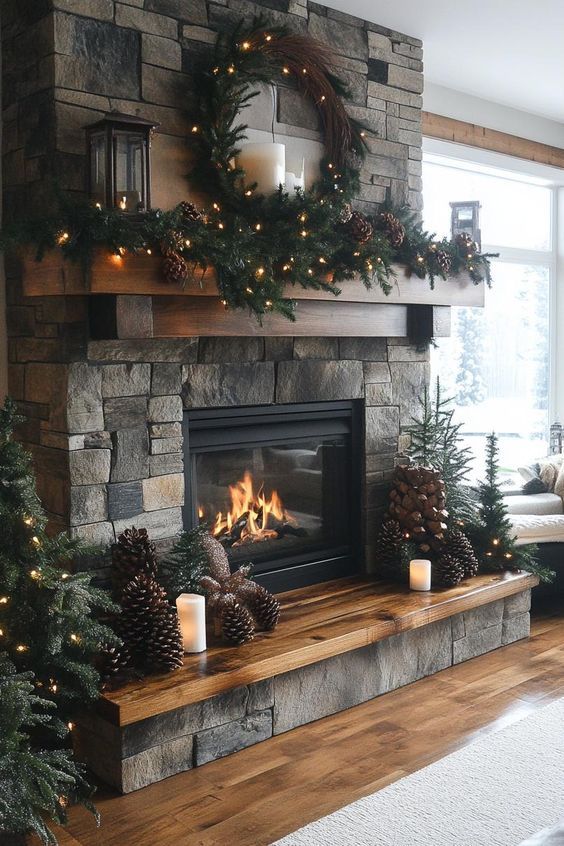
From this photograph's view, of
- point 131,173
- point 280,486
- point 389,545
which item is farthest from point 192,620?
point 131,173

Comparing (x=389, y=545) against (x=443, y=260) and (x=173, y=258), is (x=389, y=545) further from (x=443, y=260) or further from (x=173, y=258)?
(x=173, y=258)

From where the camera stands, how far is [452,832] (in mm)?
2568

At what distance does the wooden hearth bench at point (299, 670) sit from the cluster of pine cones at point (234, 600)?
0.20 ft

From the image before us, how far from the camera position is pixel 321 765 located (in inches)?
117

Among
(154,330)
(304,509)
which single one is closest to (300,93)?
(154,330)

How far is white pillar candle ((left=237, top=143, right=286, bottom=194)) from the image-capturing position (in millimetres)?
3449

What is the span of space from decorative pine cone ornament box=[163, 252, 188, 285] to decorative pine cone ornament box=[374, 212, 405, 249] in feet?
3.77

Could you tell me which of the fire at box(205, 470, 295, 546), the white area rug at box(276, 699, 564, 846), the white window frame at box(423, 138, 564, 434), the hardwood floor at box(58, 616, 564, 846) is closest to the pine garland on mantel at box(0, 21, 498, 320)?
the fire at box(205, 470, 295, 546)

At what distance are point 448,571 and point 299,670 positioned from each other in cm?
98

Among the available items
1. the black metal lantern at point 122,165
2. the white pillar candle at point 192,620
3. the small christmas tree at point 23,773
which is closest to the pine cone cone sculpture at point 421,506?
the white pillar candle at point 192,620

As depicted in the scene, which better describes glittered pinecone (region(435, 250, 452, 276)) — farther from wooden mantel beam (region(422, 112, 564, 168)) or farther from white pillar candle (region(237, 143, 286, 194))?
wooden mantel beam (region(422, 112, 564, 168))

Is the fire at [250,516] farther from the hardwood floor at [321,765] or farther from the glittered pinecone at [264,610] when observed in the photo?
the hardwood floor at [321,765]

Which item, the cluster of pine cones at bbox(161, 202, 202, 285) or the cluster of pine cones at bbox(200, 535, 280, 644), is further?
the cluster of pine cones at bbox(200, 535, 280, 644)

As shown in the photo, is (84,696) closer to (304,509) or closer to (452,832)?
(452,832)
